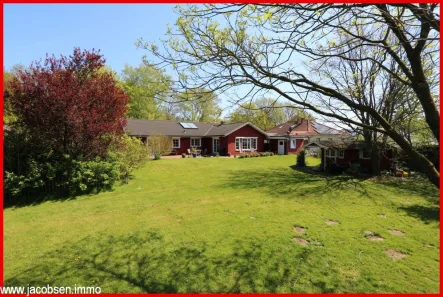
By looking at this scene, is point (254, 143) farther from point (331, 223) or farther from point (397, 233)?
point (397, 233)

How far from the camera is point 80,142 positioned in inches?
404

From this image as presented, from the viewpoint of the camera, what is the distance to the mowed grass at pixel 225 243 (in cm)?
398

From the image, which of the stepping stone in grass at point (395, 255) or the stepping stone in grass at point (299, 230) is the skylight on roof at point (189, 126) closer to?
the stepping stone in grass at point (299, 230)

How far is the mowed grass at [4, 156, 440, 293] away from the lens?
157 inches

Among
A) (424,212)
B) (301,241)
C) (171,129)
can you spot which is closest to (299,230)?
(301,241)

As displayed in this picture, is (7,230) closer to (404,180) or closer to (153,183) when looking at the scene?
(153,183)

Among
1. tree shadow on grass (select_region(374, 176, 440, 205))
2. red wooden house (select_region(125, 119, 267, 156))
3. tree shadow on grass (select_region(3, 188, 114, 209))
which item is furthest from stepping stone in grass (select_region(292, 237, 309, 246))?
red wooden house (select_region(125, 119, 267, 156))

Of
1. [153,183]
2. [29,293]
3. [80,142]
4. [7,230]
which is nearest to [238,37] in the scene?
[29,293]

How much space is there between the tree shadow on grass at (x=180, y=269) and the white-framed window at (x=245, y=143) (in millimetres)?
23981

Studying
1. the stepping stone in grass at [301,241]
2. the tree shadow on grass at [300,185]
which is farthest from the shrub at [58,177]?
the stepping stone in grass at [301,241]

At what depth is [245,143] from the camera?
2991cm

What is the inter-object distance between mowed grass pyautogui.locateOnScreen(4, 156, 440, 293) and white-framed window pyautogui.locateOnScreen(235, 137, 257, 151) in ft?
63.3

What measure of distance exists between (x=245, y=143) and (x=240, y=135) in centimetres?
132

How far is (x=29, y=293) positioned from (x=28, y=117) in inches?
308
